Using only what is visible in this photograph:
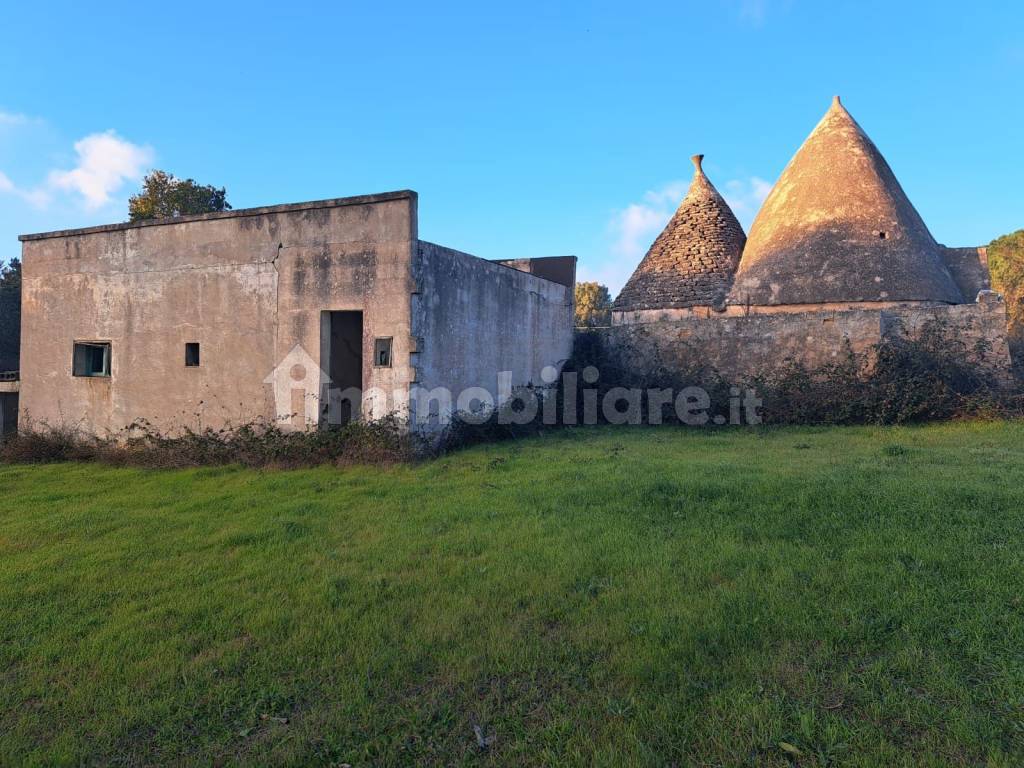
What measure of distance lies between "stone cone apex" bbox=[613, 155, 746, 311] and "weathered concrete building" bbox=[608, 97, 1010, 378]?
36mm

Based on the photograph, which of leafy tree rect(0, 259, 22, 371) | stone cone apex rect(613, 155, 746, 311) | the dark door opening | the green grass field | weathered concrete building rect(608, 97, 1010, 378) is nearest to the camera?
the green grass field

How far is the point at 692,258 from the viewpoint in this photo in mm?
17062

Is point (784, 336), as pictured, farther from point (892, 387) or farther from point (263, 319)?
point (263, 319)

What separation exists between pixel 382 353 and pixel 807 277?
1103 cm

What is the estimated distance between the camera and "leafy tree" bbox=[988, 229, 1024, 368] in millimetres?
25250

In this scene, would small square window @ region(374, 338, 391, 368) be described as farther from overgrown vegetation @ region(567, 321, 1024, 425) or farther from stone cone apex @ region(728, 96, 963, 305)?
stone cone apex @ region(728, 96, 963, 305)

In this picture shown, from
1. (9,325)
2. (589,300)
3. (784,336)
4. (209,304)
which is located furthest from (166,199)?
(589,300)

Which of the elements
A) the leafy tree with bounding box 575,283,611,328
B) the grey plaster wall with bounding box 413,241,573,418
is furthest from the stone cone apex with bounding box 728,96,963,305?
the leafy tree with bounding box 575,283,611,328

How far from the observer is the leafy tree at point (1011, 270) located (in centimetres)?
2525

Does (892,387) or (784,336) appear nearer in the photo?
(892,387)

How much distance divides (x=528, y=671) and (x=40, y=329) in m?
12.4

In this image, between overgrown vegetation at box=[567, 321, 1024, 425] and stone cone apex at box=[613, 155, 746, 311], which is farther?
stone cone apex at box=[613, 155, 746, 311]

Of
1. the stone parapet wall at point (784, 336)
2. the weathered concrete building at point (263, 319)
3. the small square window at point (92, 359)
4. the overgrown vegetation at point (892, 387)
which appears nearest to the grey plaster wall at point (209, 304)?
the weathered concrete building at point (263, 319)

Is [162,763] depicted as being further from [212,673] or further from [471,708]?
[471,708]
